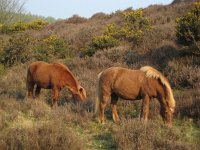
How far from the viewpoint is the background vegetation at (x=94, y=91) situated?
6.41 m

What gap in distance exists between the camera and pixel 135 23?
18750mm

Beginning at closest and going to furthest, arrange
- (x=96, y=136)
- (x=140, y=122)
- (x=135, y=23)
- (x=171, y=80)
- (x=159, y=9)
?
(x=140, y=122) → (x=96, y=136) → (x=171, y=80) → (x=135, y=23) → (x=159, y=9)

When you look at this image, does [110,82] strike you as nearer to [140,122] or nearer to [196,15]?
[140,122]

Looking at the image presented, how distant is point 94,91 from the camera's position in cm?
1089

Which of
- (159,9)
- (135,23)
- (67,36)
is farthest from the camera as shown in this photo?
(159,9)

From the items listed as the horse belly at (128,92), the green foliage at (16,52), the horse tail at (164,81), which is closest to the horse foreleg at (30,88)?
the horse belly at (128,92)

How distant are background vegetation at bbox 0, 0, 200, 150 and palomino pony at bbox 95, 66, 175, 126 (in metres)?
0.35

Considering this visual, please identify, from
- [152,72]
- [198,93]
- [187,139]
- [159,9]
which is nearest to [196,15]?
[198,93]

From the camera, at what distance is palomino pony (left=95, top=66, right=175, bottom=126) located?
7605mm

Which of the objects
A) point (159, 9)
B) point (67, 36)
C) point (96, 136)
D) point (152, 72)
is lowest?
point (96, 136)

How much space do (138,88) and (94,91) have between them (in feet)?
10.2

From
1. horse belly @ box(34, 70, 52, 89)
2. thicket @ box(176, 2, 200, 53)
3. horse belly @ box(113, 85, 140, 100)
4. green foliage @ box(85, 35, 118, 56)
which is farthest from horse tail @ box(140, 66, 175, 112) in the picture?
green foliage @ box(85, 35, 118, 56)

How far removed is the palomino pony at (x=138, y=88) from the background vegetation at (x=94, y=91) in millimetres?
345

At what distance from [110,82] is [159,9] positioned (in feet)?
66.1
